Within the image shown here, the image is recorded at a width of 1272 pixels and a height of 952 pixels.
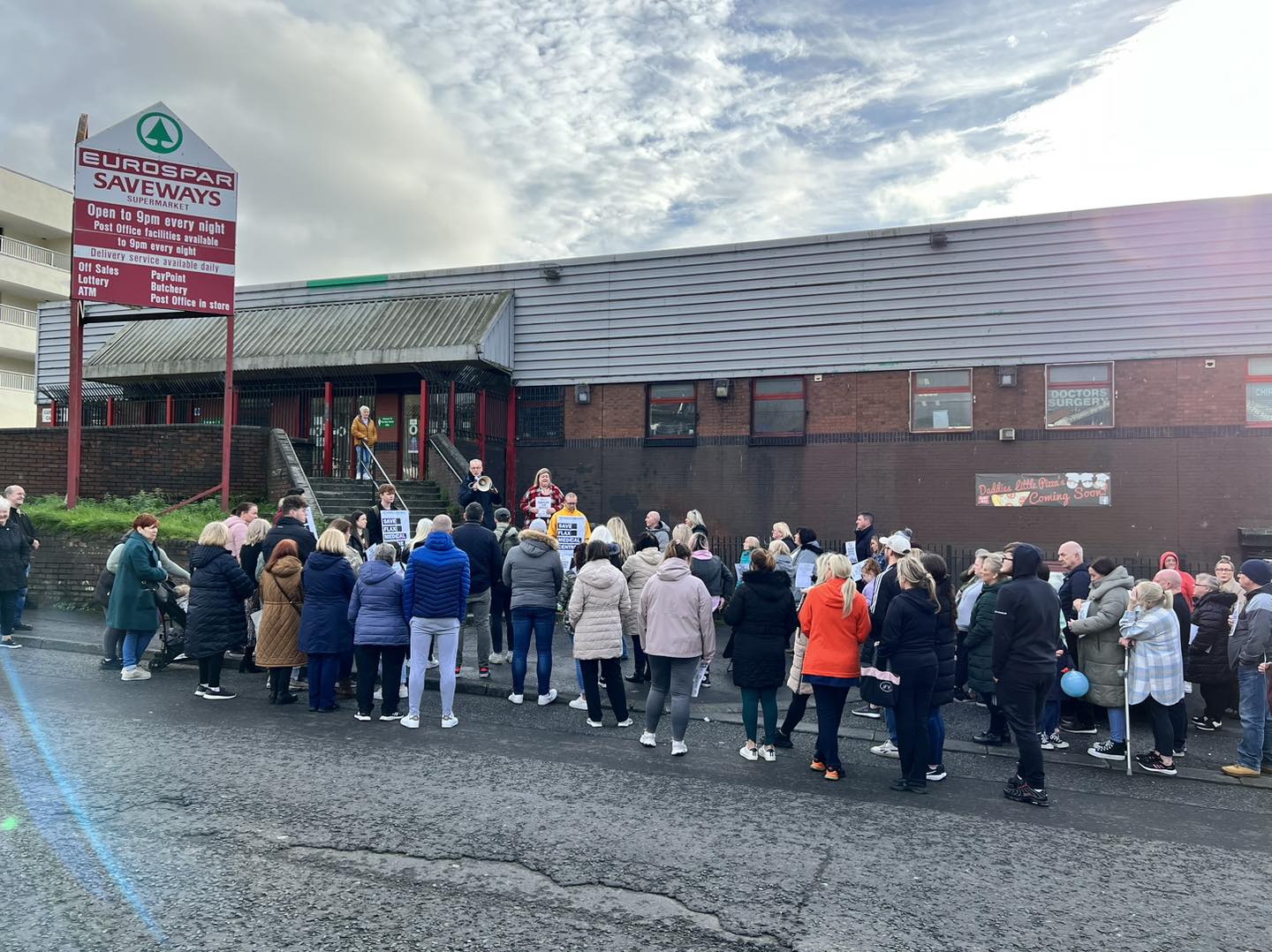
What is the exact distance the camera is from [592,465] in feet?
61.4

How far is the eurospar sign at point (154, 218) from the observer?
547 inches

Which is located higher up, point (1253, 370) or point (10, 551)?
point (1253, 370)

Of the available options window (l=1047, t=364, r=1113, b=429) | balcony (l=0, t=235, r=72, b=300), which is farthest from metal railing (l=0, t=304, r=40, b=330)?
window (l=1047, t=364, r=1113, b=429)

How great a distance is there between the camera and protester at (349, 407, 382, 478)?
16.6 metres

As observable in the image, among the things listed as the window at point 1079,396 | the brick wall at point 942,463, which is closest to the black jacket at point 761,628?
the brick wall at point 942,463

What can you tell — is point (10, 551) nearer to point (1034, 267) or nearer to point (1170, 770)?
point (1170, 770)

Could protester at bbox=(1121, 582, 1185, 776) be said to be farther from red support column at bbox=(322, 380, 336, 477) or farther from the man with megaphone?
red support column at bbox=(322, 380, 336, 477)

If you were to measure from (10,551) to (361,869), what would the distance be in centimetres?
893

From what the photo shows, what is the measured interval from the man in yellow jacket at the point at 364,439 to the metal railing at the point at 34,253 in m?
28.5

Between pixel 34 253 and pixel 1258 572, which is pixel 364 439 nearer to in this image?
pixel 1258 572

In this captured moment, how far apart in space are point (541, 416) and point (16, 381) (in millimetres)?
32417

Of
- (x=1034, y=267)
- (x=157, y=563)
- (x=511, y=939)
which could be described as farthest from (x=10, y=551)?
(x=1034, y=267)

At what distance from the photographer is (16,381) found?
124ft

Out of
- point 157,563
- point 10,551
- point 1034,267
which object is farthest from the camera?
point 1034,267
